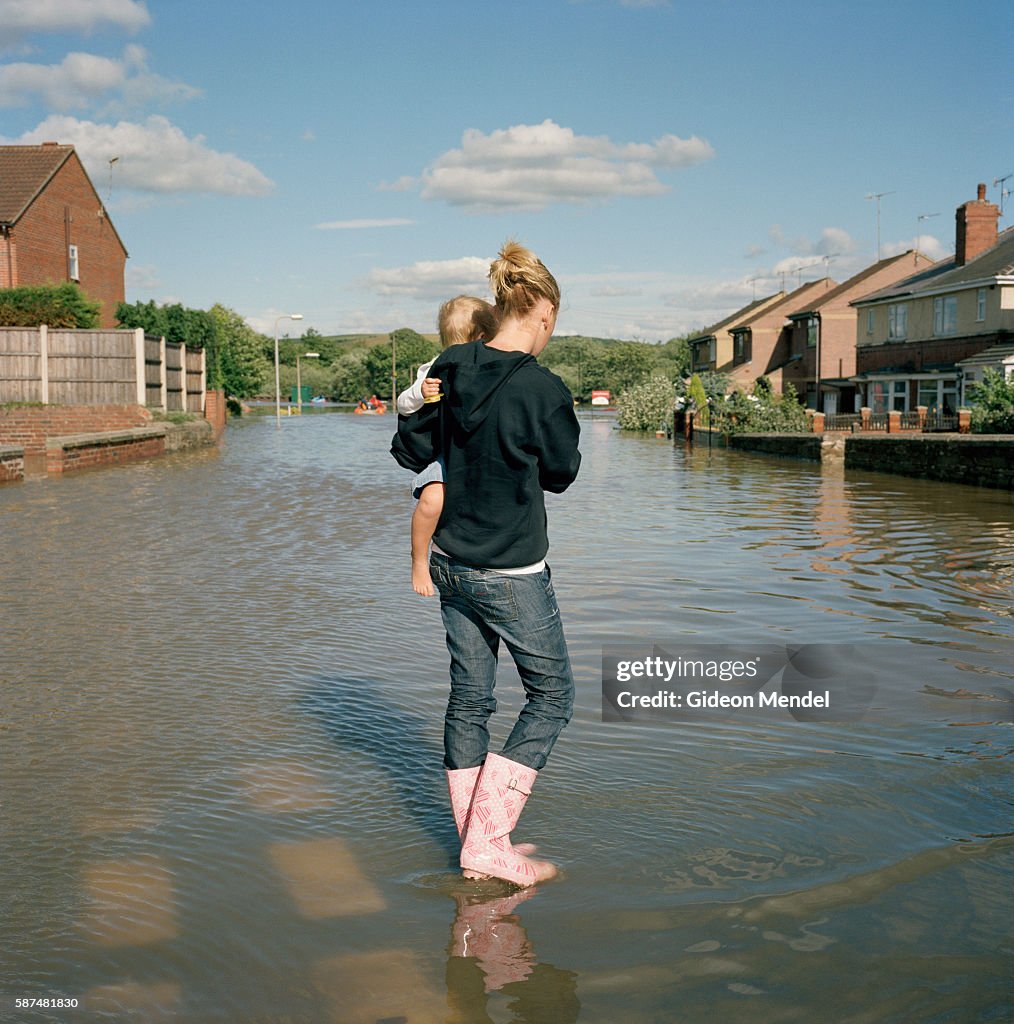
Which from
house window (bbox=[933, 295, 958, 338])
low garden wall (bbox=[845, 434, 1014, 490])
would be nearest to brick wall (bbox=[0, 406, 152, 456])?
low garden wall (bbox=[845, 434, 1014, 490])

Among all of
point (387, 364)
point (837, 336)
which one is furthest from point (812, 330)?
point (387, 364)

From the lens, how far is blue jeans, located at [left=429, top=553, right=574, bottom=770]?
3463mm

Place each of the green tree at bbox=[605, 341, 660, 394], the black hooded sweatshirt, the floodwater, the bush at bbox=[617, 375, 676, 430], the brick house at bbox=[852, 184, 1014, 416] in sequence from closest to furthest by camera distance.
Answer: the floodwater → the black hooded sweatshirt → the brick house at bbox=[852, 184, 1014, 416] → the bush at bbox=[617, 375, 676, 430] → the green tree at bbox=[605, 341, 660, 394]

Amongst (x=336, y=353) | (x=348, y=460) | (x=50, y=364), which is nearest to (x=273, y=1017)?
(x=348, y=460)

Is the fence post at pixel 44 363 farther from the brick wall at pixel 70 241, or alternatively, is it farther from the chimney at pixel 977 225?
the chimney at pixel 977 225

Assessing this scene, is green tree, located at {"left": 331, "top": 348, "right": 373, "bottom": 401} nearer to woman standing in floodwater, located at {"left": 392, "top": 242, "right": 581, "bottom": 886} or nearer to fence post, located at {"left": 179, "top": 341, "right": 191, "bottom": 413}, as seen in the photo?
fence post, located at {"left": 179, "top": 341, "right": 191, "bottom": 413}

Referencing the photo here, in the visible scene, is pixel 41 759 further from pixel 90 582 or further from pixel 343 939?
pixel 90 582

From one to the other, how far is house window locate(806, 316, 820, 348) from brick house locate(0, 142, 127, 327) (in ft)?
124

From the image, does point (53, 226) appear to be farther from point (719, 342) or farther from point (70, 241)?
point (719, 342)

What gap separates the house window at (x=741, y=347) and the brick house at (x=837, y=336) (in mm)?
6866

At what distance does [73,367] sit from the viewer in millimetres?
30516

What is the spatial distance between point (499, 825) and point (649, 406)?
166ft

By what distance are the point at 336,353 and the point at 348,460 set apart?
174974 millimetres

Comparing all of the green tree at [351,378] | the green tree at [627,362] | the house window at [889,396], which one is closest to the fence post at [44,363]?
the house window at [889,396]
